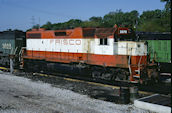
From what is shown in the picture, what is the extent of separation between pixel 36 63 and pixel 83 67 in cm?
546

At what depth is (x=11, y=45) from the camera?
2006 cm

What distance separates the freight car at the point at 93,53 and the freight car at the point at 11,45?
171 cm

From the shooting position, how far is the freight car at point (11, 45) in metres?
19.6

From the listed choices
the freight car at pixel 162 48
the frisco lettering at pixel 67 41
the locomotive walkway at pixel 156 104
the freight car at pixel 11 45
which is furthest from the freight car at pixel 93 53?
the freight car at pixel 162 48

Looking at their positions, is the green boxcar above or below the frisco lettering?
below

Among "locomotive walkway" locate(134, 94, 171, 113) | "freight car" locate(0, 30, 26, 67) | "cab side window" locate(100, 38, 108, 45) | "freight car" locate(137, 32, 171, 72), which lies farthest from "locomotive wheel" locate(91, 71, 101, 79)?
"freight car" locate(0, 30, 26, 67)

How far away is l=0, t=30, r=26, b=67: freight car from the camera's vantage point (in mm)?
19578

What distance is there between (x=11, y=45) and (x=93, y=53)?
971cm

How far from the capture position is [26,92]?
10.9m

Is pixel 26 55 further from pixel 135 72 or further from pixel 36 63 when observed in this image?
pixel 135 72

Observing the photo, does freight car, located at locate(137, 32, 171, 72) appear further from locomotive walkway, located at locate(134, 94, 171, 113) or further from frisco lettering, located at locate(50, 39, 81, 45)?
locomotive walkway, located at locate(134, 94, 171, 113)

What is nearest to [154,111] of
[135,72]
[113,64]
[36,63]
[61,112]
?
[61,112]

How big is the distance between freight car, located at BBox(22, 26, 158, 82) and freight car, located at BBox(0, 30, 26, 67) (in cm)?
171

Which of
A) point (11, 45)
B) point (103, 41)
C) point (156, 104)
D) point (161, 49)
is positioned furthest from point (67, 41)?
point (156, 104)
